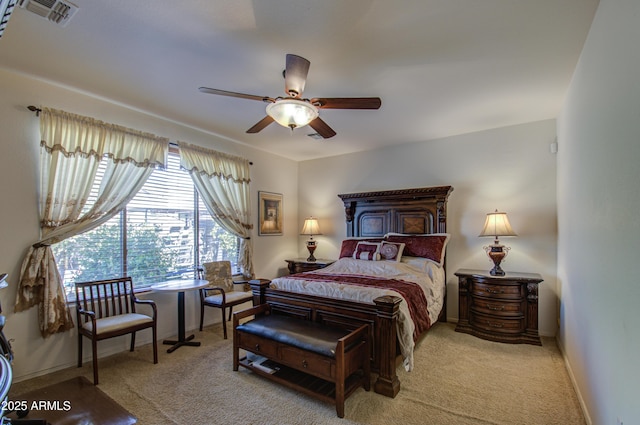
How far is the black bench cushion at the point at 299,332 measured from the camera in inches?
93.0

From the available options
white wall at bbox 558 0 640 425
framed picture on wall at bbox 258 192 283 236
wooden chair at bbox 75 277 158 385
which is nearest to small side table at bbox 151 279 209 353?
wooden chair at bbox 75 277 158 385

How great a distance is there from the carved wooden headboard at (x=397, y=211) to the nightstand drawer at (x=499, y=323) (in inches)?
49.7

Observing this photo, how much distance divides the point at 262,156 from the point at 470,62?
3.63m

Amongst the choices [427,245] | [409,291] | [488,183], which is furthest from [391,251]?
[488,183]

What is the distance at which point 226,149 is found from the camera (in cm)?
471

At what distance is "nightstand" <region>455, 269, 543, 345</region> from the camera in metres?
3.53

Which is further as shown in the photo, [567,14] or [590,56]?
[590,56]

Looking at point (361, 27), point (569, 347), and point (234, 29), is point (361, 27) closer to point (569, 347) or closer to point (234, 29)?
point (234, 29)

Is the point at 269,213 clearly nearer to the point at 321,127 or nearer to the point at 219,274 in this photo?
the point at 219,274

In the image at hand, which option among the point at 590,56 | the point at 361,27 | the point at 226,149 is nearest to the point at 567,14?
the point at 590,56

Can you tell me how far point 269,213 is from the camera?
5406 millimetres

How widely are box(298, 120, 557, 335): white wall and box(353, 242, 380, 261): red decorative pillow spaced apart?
1113mm

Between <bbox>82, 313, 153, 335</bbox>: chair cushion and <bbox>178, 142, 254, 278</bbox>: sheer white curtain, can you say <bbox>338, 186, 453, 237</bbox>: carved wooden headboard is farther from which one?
<bbox>82, 313, 153, 335</bbox>: chair cushion

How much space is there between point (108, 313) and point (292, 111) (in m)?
2.94
